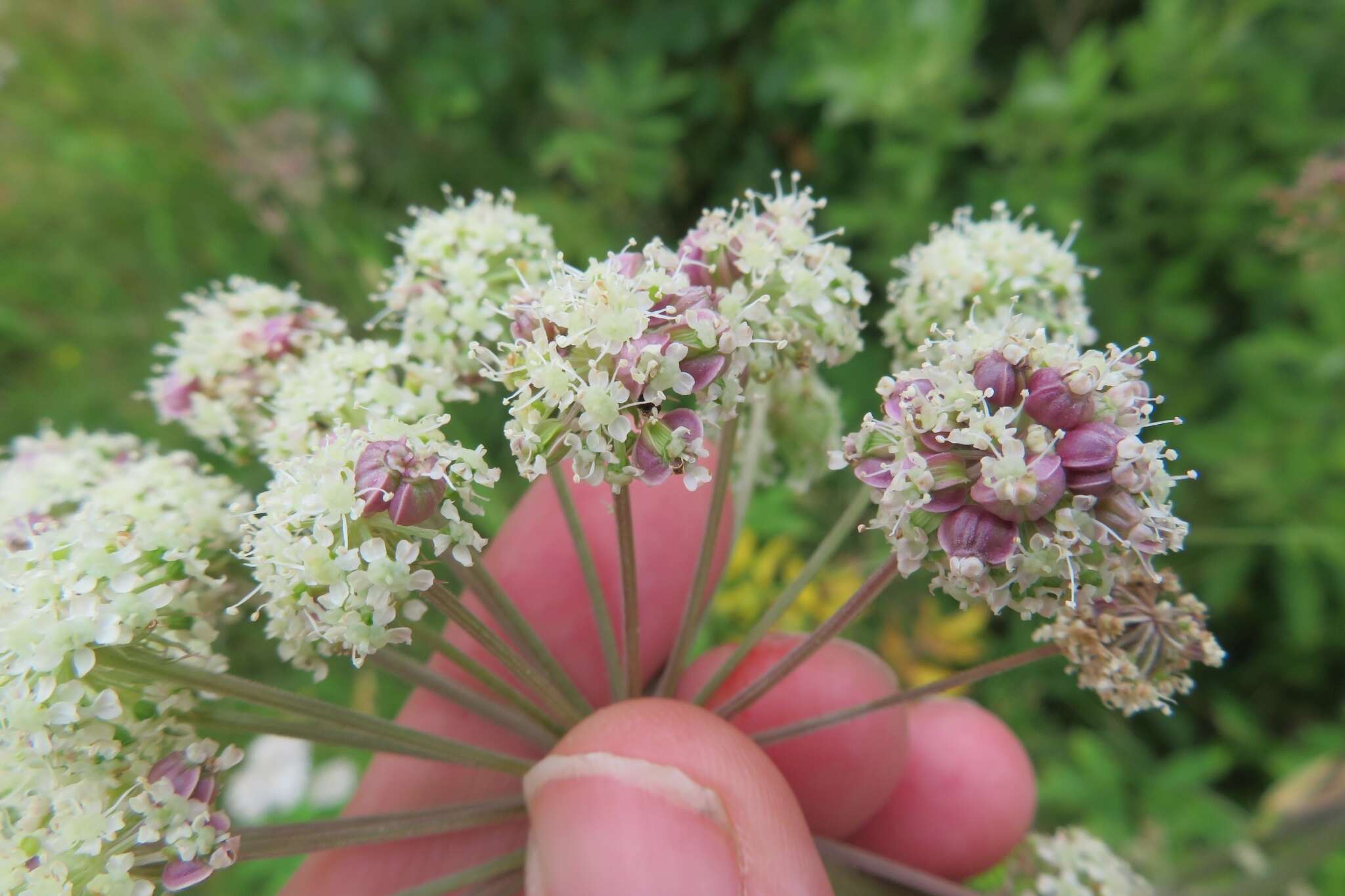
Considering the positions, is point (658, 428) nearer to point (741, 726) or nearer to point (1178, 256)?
point (741, 726)

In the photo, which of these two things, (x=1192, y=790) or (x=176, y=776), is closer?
(x=176, y=776)

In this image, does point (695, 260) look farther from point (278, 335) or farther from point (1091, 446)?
point (278, 335)

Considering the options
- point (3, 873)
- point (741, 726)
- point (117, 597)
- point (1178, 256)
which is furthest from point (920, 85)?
point (3, 873)

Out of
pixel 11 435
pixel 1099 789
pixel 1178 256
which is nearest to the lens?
pixel 1099 789

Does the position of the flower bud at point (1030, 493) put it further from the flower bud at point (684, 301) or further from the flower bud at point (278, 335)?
the flower bud at point (278, 335)

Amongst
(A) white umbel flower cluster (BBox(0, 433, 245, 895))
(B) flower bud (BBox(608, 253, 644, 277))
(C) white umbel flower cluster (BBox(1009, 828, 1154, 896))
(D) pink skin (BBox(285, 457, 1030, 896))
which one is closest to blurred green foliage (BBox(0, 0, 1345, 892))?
→ (D) pink skin (BBox(285, 457, 1030, 896))

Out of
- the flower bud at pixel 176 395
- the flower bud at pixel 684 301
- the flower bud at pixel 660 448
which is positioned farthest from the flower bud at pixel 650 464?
the flower bud at pixel 176 395

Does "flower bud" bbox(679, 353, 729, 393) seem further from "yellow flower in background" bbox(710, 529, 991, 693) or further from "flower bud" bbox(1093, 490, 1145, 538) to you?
"yellow flower in background" bbox(710, 529, 991, 693)
